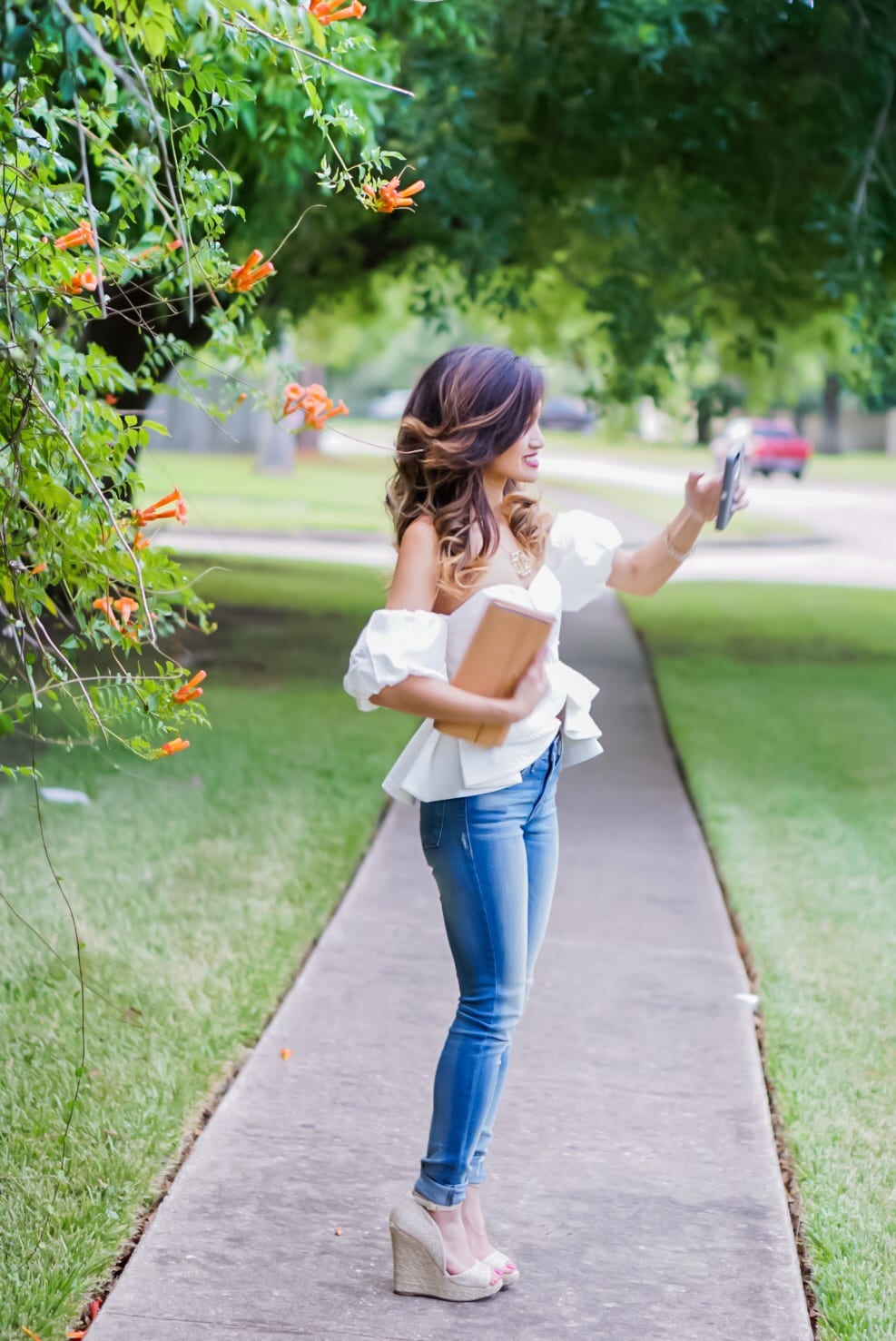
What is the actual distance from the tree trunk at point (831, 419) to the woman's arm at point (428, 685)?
56187mm

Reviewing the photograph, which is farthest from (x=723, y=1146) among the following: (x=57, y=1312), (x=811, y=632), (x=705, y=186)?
(x=811, y=632)

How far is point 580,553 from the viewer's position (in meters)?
3.44

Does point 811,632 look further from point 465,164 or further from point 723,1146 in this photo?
point 723,1146

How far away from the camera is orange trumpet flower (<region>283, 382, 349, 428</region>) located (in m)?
3.55

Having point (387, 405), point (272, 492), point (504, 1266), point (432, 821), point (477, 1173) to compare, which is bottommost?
point (387, 405)

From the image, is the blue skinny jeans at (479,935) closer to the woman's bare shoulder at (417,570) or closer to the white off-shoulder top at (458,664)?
the white off-shoulder top at (458,664)

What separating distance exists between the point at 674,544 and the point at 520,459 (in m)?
0.45

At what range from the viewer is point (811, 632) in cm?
1569

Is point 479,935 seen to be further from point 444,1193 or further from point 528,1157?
point 528,1157

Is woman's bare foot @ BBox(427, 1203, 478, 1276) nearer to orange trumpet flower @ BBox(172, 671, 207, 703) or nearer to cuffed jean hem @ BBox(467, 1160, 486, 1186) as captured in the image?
cuffed jean hem @ BBox(467, 1160, 486, 1186)

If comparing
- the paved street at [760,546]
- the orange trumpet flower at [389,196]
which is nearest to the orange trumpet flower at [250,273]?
the orange trumpet flower at [389,196]

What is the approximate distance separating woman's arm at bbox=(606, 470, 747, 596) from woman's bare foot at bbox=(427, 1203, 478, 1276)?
1346 millimetres

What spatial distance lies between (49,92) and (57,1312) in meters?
2.63

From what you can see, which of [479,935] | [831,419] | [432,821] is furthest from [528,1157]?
[831,419]
